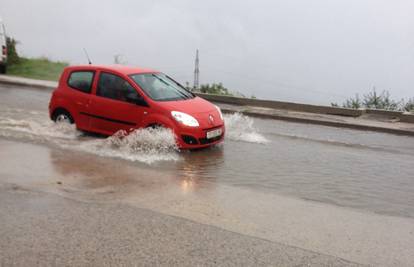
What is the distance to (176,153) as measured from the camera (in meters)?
9.69

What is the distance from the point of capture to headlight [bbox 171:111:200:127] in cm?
959

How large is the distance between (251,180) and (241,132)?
4.18 m

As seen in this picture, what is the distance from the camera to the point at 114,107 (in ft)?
33.6

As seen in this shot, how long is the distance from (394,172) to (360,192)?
2058 millimetres

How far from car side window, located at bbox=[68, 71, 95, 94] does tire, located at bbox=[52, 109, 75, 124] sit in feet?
1.93

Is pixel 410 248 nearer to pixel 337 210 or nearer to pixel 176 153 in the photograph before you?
pixel 337 210

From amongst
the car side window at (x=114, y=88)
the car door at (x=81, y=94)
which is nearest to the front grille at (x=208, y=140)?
the car side window at (x=114, y=88)

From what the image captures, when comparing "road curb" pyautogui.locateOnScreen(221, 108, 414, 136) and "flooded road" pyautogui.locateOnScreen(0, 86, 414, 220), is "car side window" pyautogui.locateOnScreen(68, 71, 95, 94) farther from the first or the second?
"road curb" pyautogui.locateOnScreen(221, 108, 414, 136)

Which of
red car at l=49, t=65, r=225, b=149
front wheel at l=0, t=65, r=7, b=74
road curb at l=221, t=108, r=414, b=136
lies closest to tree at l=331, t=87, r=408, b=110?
road curb at l=221, t=108, r=414, b=136

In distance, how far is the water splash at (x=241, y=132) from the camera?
1180 centimetres

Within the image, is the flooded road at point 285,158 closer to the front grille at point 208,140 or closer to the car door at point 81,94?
the front grille at point 208,140

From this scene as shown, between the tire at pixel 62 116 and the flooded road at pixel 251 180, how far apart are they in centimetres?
18

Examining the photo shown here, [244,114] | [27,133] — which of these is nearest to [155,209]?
[27,133]

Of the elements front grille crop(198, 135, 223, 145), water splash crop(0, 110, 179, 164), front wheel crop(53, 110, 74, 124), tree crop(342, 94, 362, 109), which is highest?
tree crop(342, 94, 362, 109)
